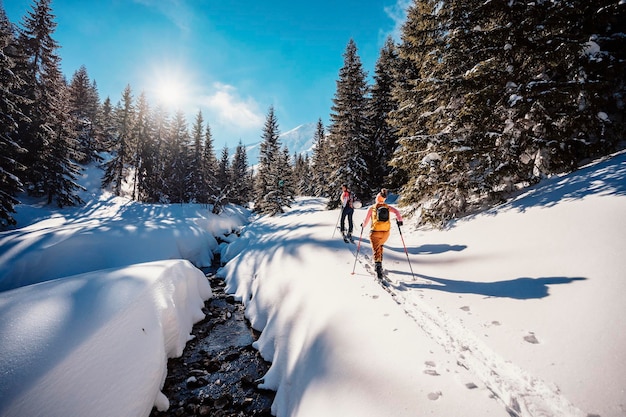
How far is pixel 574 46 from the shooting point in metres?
8.10

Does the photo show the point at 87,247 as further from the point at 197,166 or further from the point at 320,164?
the point at 320,164

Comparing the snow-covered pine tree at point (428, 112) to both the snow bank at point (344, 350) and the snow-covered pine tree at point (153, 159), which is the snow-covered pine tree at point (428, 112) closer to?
the snow bank at point (344, 350)

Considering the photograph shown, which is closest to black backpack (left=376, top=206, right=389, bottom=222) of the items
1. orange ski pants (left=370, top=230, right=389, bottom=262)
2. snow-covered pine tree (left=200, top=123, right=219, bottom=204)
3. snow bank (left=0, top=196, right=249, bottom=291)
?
orange ski pants (left=370, top=230, right=389, bottom=262)

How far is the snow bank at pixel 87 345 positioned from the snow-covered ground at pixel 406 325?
0.03 meters

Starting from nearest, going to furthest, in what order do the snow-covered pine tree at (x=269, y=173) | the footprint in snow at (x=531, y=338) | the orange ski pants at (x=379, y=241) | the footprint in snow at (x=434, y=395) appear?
the footprint in snow at (x=434, y=395), the footprint in snow at (x=531, y=338), the orange ski pants at (x=379, y=241), the snow-covered pine tree at (x=269, y=173)

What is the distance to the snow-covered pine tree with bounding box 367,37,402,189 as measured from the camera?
83.9 ft

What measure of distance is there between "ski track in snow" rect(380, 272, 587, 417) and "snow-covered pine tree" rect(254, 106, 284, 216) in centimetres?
2554

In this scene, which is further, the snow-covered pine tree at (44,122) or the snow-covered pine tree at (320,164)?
the snow-covered pine tree at (320,164)

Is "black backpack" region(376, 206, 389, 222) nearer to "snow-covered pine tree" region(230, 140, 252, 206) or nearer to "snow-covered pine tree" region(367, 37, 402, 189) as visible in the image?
"snow-covered pine tree" region(367, 37, 402, 189)

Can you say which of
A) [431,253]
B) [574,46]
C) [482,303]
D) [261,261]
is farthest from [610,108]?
[261,261]

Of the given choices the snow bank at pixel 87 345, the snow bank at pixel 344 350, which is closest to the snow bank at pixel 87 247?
the snow bank at pixel 87 345

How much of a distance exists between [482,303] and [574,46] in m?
9.08

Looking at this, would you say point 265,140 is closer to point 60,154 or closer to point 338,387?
point 60,154

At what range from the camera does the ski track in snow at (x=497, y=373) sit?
293cm
